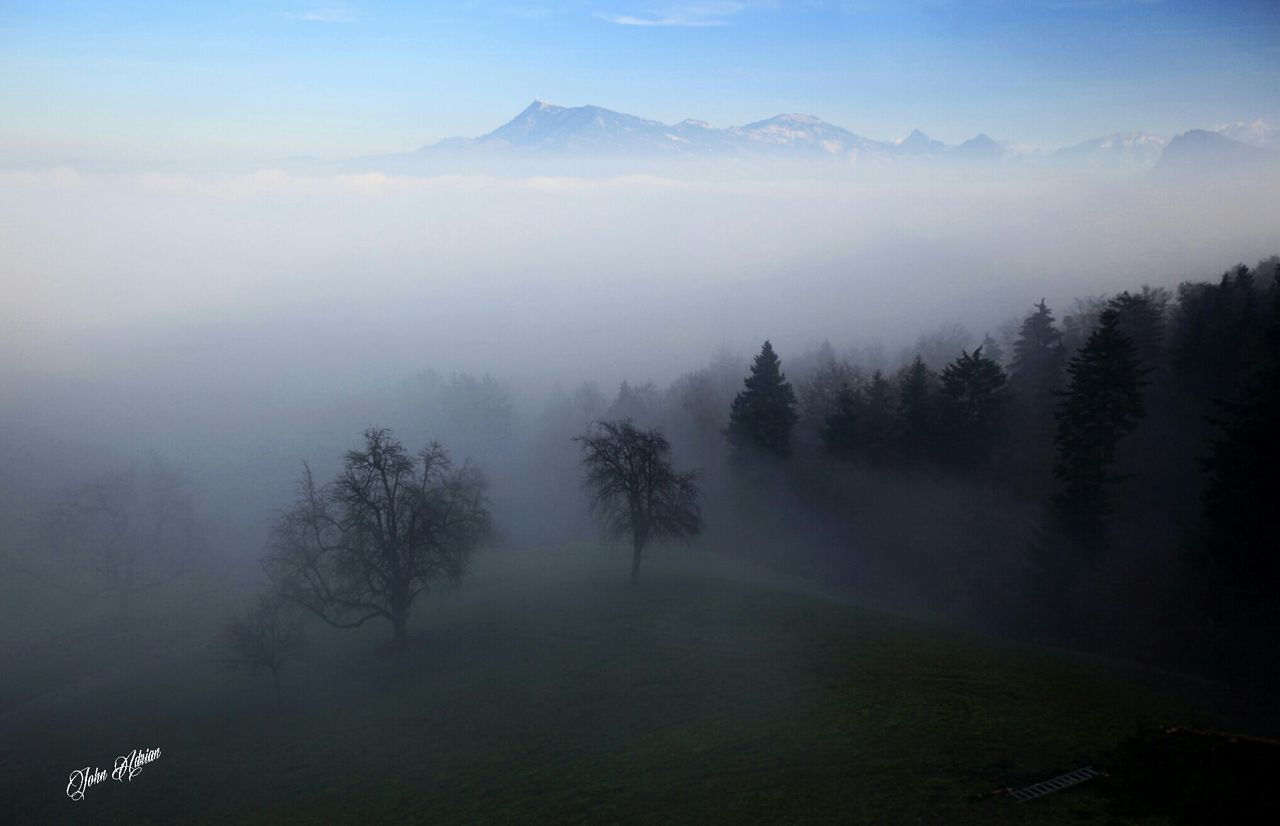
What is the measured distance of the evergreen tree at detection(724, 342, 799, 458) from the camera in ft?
195

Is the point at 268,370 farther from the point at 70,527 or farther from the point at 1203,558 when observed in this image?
the point at 1203,558

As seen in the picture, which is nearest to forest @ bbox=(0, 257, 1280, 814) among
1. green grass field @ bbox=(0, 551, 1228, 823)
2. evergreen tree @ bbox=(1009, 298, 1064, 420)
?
evergreen tree @ bbox=(1009, 298, 1064, 420)

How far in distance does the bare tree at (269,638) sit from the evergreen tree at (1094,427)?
40.1 m

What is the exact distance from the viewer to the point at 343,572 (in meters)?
38.0

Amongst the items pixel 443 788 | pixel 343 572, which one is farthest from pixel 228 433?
pixel 443 788

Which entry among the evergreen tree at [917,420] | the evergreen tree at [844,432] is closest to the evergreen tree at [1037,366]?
the evergreen tree at [917,420]

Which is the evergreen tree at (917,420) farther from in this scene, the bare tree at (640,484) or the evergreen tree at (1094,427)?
the bare tree at (640,484)

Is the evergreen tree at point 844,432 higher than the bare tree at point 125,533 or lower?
higher

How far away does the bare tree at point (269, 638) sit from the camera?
35094mm

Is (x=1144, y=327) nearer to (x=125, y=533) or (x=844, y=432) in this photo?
(x=844, y=432)

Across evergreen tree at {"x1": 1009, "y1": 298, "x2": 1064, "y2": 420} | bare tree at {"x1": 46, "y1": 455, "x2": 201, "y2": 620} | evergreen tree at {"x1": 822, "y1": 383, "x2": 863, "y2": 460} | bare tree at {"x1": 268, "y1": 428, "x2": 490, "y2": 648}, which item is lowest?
bare tree at {"x1": 46, "y1": 455, "x2": 201, "y2": 620}

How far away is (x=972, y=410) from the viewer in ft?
171

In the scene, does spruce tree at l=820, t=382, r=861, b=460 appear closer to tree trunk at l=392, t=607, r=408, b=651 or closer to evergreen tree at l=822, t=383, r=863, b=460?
evergreen tree at l=822, t=383, r=863, b=460

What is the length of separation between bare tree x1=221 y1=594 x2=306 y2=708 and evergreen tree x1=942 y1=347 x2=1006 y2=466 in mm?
43482
